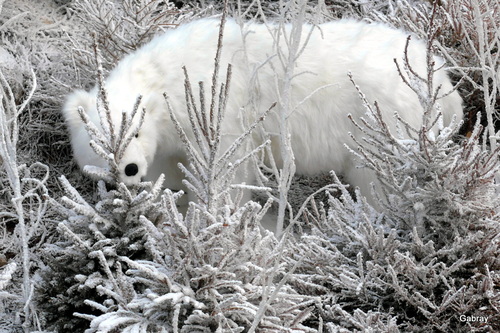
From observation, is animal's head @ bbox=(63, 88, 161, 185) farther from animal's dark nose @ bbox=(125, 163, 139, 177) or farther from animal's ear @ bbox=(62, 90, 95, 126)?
animal's dark nose @ bbox=(125, 163, 139, 177)

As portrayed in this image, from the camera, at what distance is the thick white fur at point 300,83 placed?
3178 millimetres

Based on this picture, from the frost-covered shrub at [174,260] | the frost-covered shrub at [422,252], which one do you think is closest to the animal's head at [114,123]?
the frost-covered shrub at [174,260]

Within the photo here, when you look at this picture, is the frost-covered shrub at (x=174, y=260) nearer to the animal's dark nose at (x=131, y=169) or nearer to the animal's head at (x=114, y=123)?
the animal's dark nose at (x=131, y=169)

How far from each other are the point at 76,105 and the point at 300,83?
119cm

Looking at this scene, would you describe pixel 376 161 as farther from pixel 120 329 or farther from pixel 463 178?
pixel 120 329

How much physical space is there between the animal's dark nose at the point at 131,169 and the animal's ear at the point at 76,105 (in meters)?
0.57

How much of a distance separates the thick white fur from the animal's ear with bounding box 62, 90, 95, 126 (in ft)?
0.05

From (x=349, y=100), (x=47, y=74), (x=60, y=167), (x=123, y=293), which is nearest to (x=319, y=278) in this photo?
(x=123, y=293)

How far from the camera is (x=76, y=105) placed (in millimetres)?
3008

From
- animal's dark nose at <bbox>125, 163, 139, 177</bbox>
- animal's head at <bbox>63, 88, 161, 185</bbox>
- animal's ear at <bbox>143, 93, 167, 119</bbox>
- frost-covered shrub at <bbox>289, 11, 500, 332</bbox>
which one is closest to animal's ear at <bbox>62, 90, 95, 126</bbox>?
animal's head at <bbox>63, 88, 161, 185</bbox>

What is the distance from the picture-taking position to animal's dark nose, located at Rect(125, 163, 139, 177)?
2.52m

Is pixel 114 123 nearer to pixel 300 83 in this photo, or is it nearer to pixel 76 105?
pixel 76 105

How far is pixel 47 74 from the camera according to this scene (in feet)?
14.3

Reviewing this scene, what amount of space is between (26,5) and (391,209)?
404 centimetres
